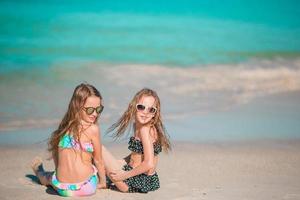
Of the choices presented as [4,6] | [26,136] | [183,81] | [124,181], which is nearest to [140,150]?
[124,181]

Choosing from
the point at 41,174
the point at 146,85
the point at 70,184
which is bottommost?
the point at 70,184

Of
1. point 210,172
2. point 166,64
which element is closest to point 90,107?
point 210,172

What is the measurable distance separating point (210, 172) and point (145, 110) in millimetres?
1307

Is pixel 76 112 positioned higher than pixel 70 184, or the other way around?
pixel 76 112

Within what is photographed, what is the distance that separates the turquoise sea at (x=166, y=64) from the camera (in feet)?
27.3

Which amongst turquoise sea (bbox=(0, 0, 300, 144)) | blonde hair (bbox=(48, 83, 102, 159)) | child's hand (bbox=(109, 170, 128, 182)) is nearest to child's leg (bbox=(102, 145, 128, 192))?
child's hand (bbox=(109, 170, 128, 182))

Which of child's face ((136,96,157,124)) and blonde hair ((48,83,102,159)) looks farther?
child's face ((136,96,157,124))

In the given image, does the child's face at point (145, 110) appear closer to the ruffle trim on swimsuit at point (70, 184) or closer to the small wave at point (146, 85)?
the ruffle trim on swimsuit at point (70, 184)

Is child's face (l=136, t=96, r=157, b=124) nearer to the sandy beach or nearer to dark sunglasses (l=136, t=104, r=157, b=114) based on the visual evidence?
dark sunglasses (l=136, t=104, r=157, b=114)

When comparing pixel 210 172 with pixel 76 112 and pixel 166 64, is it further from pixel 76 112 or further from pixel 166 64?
pixel 166 64

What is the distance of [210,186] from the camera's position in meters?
5.32

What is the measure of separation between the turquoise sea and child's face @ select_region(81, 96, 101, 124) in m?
2.38

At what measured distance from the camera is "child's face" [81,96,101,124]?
4.81 metres

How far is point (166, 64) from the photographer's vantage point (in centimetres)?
1228
